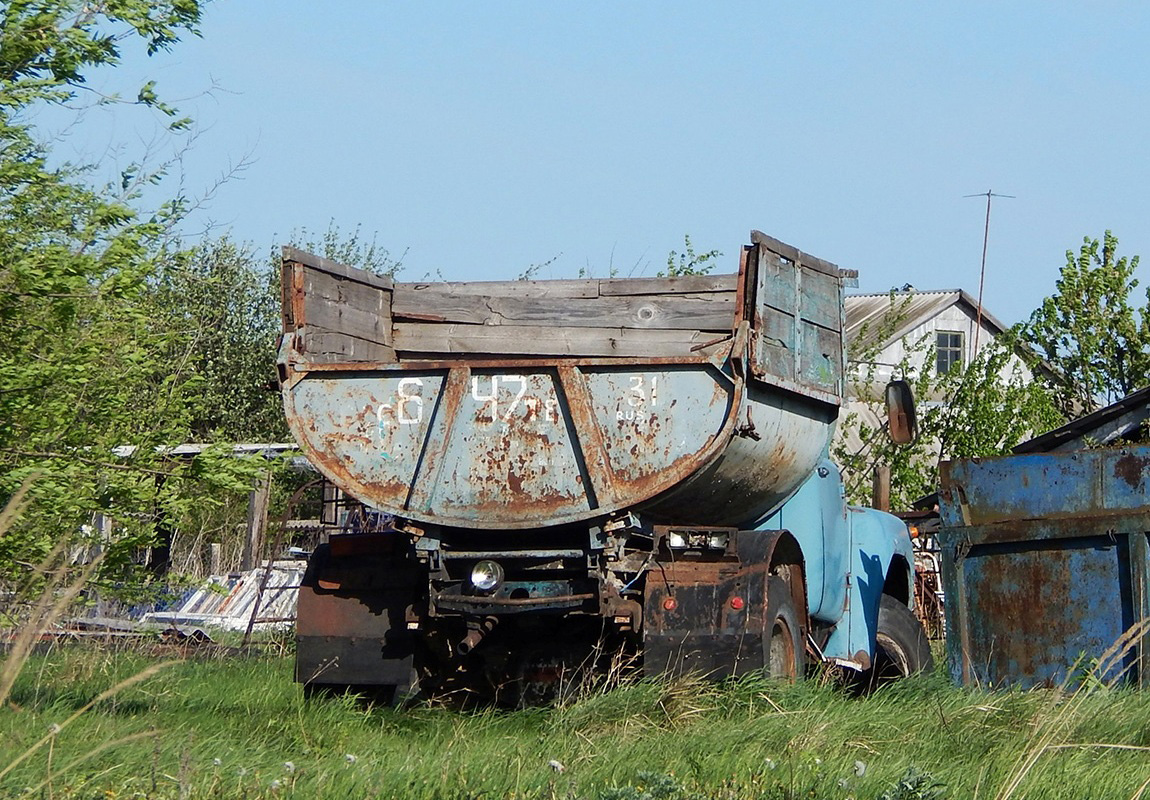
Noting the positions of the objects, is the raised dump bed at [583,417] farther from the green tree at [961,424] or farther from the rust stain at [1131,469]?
the green tree at [961,424]

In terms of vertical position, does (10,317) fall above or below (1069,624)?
above

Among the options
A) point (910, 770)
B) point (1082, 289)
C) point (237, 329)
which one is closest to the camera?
point (910, 770)

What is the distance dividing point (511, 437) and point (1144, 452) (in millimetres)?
3371

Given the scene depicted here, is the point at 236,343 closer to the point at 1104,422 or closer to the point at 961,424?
the point at 961,424

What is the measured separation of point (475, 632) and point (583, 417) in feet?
4.27

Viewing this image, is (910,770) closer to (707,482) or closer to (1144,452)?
(707,482)

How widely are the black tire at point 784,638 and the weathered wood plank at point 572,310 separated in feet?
7.08

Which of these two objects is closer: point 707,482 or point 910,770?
point 910,770

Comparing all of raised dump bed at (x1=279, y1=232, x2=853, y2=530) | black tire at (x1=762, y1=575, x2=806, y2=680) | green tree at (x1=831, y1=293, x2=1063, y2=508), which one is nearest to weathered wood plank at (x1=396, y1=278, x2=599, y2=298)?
raised dump bed at (x1=279, y1=232, x2=853, y2=530)

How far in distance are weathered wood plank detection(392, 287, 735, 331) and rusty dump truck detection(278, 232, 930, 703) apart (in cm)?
93

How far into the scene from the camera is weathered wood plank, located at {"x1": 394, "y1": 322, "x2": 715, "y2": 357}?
9.88 m

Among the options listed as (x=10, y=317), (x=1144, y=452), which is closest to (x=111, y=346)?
(x=10, y=317)

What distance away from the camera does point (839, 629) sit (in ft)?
32.2

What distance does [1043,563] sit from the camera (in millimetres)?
8523
